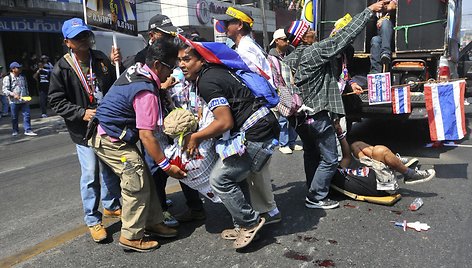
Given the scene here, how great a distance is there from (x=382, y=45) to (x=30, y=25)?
13.0m

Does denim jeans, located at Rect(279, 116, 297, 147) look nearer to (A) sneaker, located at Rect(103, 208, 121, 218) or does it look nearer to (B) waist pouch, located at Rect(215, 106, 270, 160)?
(A) sneaker, located at Rect(103, 208, 121, 218)

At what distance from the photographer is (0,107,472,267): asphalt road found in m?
3.08

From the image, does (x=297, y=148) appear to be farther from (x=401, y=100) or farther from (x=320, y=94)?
(x=320, y=94)

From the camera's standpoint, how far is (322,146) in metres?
3.88

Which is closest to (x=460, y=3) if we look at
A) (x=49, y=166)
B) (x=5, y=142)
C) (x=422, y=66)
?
(x=422, y=66)

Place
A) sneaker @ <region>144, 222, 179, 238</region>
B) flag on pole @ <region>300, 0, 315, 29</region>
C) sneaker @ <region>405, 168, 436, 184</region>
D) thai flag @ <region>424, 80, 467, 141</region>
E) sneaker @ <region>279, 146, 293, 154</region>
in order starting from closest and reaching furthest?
sneaker @ <region>144, 222, 179, 238</region>, sneaker @ <region>405, 168, 436, 184</region>, thai flag @ <region>424, 80, 467, 141</region>, sneaker @ <region>279, 146, 293, 154</region>, flag on pole @ <region>300, 0, 315, 29</region>

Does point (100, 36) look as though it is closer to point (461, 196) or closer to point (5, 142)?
point (5, 142)

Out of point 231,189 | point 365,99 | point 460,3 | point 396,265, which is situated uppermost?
point 460,3

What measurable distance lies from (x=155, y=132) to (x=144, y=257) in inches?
37.9

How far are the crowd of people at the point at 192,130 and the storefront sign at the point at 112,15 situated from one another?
23.8 inches

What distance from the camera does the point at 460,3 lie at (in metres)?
7.97

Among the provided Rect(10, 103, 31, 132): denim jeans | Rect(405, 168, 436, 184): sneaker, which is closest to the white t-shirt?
Rect(405, 168, 436, 184): sneaker

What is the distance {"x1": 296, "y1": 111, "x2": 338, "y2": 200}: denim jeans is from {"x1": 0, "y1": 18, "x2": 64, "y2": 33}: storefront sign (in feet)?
45.4

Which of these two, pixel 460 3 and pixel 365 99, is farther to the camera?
pixel 460 3
